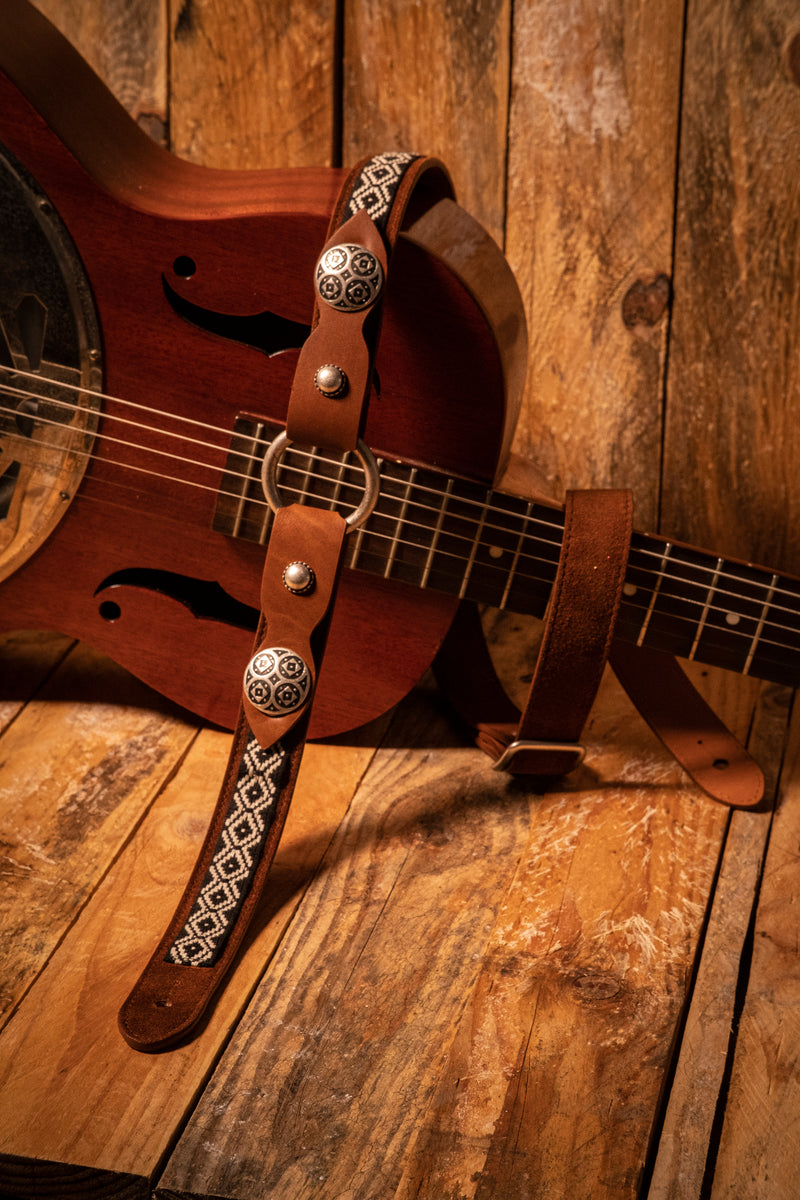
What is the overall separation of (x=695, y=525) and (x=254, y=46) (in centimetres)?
70

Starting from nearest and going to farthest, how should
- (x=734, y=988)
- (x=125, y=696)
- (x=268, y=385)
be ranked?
(x=734, y=988) → (x=268, y=385) → (x=125, y=696)

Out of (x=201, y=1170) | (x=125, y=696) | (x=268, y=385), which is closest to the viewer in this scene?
(x=201, y=1170)

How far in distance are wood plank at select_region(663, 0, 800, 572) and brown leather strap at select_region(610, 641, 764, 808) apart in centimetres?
27

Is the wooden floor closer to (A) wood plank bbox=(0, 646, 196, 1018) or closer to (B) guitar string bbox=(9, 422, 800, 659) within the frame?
(A) wood plank bbox=(0, 646, 196, 1018)

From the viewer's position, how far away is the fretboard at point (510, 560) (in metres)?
0.90

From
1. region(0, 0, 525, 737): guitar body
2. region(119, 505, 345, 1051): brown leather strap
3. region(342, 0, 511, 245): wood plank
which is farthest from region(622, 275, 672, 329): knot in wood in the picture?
region(119, 505, 345, 1051): brown leather strap

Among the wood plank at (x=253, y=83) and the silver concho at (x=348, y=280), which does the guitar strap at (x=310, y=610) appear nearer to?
the silver concho at (x=348, y=280)

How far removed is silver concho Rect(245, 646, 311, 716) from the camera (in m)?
0.76

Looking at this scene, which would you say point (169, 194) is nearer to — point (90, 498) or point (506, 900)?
point (90, 498)

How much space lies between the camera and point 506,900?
0.82 meters

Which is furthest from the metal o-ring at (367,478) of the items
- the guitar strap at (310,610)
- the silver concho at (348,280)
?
the silver concho at (348,280)

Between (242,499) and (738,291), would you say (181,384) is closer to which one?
(242,499)

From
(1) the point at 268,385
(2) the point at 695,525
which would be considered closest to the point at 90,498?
(1) the point at 268,385

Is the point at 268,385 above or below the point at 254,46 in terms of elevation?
below
